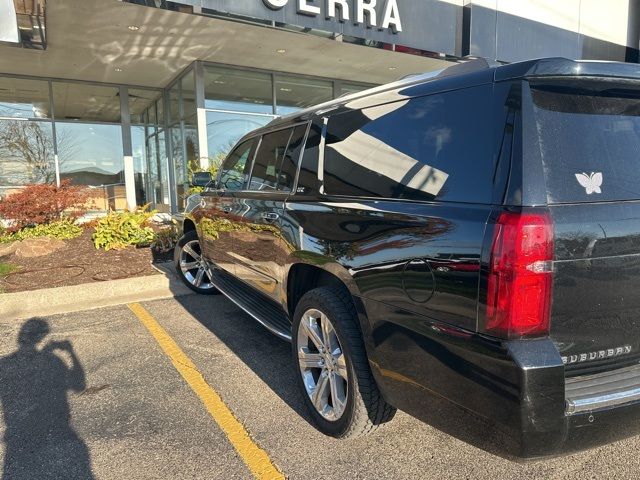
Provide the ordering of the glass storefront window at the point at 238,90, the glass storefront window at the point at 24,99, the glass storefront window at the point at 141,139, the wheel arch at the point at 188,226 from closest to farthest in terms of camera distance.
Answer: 1. the wheel arch at the point at 188,226
2. the glass storefront window at the point at 238,90
3. the glass storefront window at the point at 24,99
4. the glass storefront window at the point at 141,139

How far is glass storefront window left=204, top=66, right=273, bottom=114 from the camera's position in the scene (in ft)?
38.9

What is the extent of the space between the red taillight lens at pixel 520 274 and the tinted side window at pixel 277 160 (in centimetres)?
191

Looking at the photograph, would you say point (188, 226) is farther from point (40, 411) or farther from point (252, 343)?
point (40, 411)

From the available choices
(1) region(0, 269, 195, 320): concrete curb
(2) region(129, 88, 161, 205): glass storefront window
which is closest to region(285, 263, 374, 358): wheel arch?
(1) region(0, 269, 195, 320): concrete curb

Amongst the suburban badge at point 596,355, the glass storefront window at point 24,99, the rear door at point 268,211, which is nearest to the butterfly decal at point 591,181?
the suburban badge at point 596,355

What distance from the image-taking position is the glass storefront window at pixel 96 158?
1383 cm

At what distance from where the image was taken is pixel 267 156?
13.2 ft

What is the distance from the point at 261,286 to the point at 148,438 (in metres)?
1.42

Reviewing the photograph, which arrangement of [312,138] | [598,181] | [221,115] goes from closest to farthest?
[598,181]
[312,138]
[221,115]

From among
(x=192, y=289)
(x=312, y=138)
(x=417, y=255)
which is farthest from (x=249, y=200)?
(x=192, y=289)

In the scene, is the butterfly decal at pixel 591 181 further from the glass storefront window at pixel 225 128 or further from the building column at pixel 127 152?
the building column at pixel 127 152

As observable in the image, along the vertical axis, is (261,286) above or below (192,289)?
above

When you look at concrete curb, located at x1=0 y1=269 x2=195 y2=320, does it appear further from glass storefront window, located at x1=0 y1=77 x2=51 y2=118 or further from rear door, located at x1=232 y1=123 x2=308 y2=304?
glass storefront window, located at x1=0 y1=77 x2=51 y2=118

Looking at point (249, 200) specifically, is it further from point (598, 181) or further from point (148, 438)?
point (598, 181)
